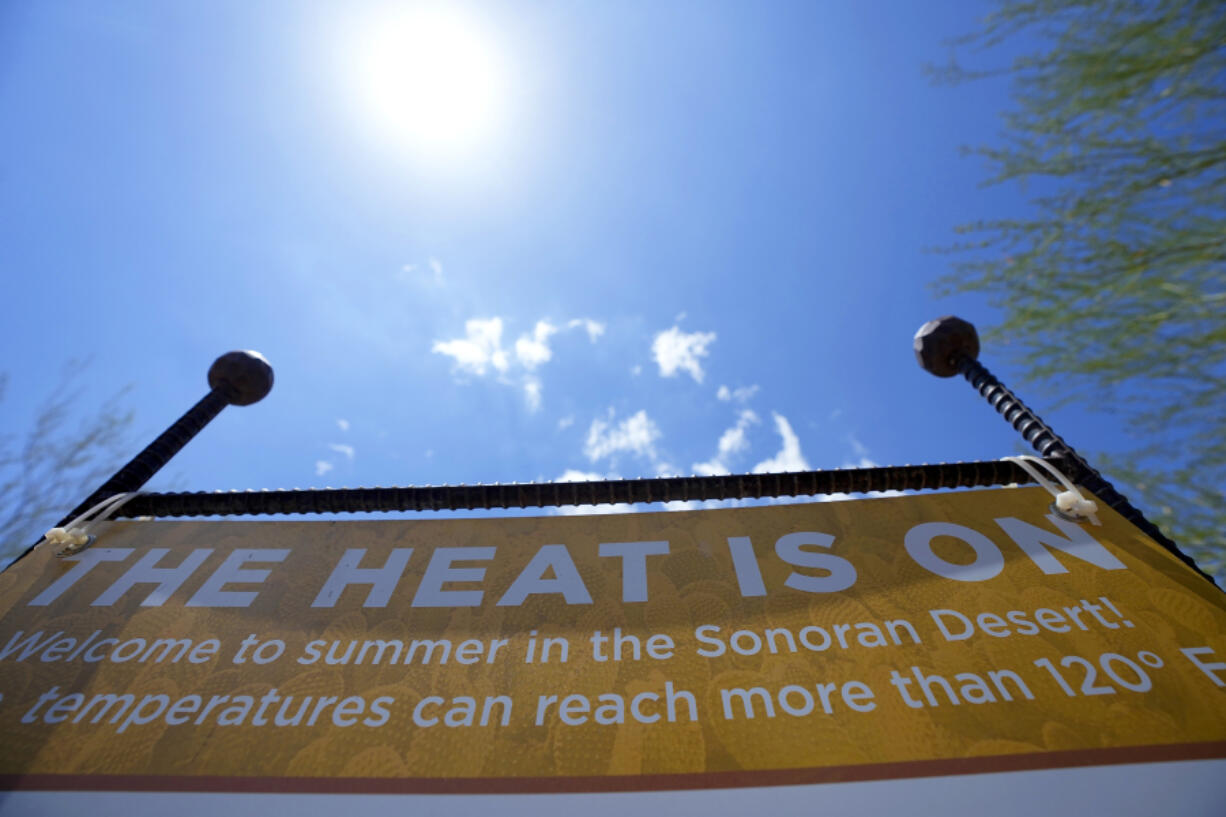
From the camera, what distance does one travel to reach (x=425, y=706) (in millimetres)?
1646

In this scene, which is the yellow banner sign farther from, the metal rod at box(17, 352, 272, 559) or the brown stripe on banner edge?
the metal rod at box(17, 352, 272, 559)

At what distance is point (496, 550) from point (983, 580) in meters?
1.52

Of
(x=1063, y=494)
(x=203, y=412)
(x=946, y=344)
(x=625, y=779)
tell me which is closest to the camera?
(x=625, y=779)

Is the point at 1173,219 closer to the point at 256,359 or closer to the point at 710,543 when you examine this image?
the point at 710,543

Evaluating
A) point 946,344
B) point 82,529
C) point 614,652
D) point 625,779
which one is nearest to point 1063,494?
Answer: point 946,344

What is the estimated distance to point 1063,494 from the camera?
6.79 ft

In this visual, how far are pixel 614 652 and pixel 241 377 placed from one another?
2381 mm

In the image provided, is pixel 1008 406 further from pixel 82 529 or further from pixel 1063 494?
pixel 82 529

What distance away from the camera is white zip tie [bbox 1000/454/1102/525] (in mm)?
2023

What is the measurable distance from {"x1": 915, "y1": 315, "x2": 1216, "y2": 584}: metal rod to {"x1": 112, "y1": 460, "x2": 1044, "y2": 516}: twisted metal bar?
2.6 inches

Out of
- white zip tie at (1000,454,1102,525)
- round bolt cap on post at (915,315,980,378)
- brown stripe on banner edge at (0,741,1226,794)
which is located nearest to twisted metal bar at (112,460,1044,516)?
white zip tie at (1000,454,1102,525)

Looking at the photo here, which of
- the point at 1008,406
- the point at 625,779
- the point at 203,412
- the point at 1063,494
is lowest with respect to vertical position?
the point at 625,779

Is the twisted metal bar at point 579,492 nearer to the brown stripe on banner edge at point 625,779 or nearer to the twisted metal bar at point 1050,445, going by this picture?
the twisted metal bar at point 1050,445

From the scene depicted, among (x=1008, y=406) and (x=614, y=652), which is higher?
(x=1008, y=406)
